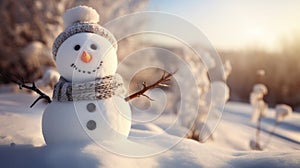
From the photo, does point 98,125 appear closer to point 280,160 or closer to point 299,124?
point 280,160

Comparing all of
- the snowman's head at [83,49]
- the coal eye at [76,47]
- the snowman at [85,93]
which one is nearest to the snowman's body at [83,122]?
the snowman at [85,93]

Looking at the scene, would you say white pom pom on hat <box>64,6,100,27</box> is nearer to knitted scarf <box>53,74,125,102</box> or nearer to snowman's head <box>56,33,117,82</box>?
snowman's head <box>56,33,117,82</box>

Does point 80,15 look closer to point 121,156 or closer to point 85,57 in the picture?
point 85,57

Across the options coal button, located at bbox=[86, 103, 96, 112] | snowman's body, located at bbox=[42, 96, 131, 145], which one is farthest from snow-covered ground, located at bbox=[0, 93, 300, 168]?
coal button, located at bbox=[86, 103, 96, 112]

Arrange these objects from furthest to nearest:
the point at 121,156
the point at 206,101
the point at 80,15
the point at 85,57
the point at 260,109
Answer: the point at 206,101
the point at 260,109
the point at 80,15
the point at 85,57
the point at 121,156

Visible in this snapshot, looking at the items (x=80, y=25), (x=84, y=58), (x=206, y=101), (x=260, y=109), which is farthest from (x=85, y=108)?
(x=206, y=101)

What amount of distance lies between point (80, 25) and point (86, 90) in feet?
1.22

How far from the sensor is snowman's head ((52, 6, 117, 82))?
5.24 feet

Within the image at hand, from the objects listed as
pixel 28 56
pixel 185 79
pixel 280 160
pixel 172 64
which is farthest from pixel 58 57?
pixel 172 64

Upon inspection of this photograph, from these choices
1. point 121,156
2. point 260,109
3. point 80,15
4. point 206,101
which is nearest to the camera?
point 121,156

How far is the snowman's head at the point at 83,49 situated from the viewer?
1.60 metres

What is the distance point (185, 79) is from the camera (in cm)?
511

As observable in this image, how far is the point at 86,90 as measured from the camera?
157 centimetres

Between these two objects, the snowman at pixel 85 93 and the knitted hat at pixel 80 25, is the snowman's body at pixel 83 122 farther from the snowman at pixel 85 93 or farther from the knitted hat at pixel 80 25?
the knitted hat at pixel 80 25
